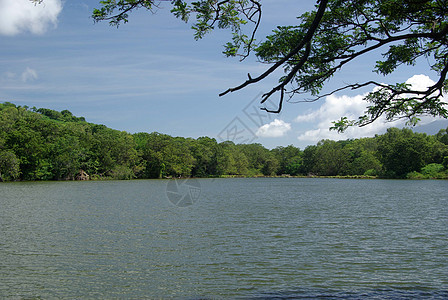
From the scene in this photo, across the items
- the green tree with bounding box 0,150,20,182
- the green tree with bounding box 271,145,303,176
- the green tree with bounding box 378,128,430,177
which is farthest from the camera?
the green tree with bounding box 271,145,303,176

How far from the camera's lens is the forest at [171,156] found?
6406cm

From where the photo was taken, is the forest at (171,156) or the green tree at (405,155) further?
the green tree at (405,155)

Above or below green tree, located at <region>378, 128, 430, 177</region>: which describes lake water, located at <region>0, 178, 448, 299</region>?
below

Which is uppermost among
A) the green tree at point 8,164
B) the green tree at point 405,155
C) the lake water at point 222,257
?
the green tree at point 405,155

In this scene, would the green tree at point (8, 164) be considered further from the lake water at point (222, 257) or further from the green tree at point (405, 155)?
the green tree at point (405, 155)

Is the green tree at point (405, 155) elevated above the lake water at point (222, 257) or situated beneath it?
elevated above

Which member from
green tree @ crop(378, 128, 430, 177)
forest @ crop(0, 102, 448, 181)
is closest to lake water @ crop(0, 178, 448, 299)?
forest @ crop(0, 102, 448, 181)

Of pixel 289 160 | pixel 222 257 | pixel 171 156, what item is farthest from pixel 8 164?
pixel 289 160

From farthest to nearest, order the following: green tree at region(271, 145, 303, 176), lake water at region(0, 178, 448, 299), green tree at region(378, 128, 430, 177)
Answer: green tree at region(271, 145, 303, 176), green tree at region(378, 128, 430, 177), lake water at region(0, 178, 448, 299)

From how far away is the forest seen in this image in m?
64.1

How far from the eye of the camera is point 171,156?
8881 cm

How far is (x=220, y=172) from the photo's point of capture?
349ft

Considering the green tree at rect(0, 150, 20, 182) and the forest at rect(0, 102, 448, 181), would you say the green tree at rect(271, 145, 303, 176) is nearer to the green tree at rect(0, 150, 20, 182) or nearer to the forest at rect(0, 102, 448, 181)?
the forest at rect(0, 102, 448, 181)

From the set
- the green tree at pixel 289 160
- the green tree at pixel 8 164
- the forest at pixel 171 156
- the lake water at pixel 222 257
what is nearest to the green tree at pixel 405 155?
the forest at pixel 171 156
